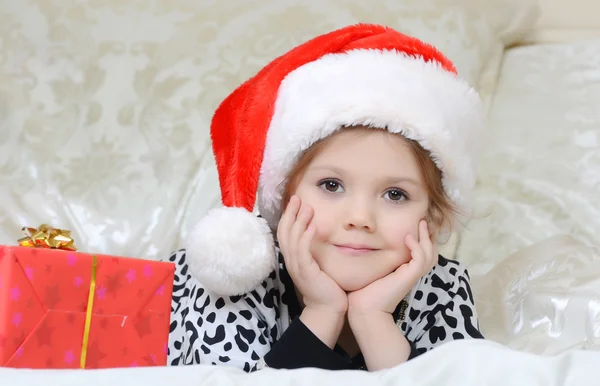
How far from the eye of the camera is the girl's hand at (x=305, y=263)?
105 centimetres

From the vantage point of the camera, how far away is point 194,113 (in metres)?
1.70

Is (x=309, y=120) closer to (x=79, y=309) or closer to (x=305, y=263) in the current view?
(x=305, y=263)

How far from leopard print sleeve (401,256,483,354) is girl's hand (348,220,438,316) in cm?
14

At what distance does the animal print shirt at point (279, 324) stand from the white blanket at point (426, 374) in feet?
1.17

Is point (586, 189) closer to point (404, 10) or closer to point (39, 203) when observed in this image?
point (404, 10)

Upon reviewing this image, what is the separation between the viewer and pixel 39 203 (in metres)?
1.61

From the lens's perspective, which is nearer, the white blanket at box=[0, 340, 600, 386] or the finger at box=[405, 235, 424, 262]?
the white blanket at box=[0, 340, 600, 386]

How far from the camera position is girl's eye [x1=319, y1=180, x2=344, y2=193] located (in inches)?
41.4

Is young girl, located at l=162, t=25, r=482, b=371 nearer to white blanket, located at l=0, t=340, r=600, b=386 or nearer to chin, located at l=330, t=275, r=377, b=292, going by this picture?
chin, located at l=330, t=275, r=377, b=292

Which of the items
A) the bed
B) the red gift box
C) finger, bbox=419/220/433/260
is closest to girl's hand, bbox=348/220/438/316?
finger, bbox=419/220/433/260

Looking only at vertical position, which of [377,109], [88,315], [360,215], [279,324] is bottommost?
[279,324]

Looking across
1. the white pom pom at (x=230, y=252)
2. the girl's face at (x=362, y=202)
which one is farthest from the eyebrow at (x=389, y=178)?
the white pom pom at (x=230, y=252)

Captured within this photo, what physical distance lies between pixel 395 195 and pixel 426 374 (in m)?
0.44

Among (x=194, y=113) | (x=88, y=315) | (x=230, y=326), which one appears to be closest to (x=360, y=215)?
(x=230, y=326)
